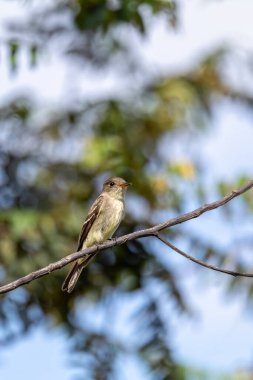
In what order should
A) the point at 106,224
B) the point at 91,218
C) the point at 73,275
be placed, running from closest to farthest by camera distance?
the point at 73,275 < the point at 106,224 < the point at 91,218

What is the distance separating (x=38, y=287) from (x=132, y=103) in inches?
85.2

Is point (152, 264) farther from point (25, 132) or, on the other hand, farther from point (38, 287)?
point (25, 132)

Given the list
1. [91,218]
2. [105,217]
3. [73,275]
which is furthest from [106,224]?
[73,275]

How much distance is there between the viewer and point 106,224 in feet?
20.6

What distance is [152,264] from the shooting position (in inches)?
330

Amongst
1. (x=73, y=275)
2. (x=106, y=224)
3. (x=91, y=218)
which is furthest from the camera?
(x=91, y=218)

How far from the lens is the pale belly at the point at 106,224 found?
6.28 m

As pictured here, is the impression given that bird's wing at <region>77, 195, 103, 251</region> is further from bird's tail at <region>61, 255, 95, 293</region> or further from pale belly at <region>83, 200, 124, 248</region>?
bird's tail at <region>61, 255, 95, 293</region>

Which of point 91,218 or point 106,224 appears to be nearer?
point 106,224

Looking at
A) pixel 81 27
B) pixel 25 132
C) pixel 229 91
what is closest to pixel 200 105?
pixel 229 91

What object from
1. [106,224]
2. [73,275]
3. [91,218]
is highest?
[91,218]

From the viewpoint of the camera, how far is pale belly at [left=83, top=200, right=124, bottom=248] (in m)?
6.28

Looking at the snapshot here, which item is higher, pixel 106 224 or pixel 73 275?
pixel 106 224

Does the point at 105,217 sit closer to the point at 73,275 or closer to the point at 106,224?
the point at 106,224
